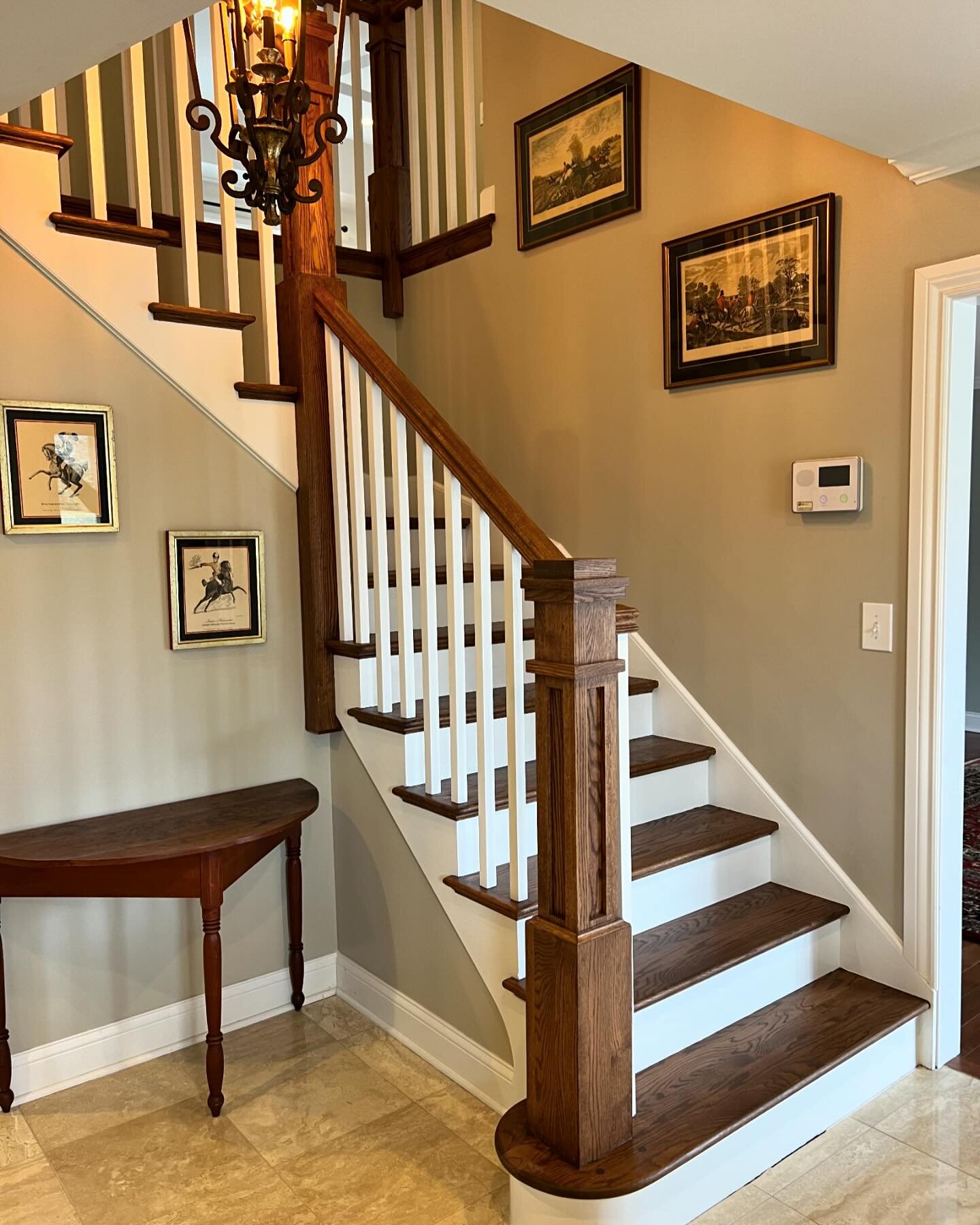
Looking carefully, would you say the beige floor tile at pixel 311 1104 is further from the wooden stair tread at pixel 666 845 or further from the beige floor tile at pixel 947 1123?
the beige floor tile at pixel 947 1123

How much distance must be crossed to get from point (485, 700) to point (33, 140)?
181 centimetres

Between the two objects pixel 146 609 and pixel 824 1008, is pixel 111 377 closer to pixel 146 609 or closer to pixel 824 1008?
pixel 146 609

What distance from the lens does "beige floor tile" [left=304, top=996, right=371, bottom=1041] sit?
2930 mm

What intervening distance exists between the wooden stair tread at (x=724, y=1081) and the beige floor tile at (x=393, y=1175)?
0.24 meters

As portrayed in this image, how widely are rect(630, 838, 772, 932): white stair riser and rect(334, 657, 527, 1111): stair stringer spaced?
0.37 meters

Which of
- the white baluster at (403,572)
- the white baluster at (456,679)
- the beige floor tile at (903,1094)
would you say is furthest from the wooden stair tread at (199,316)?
the beige floor tile at (903,1094)

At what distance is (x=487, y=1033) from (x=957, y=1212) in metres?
1.12

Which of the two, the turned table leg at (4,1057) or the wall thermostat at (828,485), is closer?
the turned table leg at (4,1057)

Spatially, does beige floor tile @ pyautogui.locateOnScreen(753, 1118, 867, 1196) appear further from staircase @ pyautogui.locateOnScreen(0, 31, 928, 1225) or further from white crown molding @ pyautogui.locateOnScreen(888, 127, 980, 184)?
white crown molding @ pyautogui.locateOnScreen(888, 127, 980, 184)

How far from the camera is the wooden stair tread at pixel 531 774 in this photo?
2516mm

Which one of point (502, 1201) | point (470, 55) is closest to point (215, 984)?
point (502, 1201)

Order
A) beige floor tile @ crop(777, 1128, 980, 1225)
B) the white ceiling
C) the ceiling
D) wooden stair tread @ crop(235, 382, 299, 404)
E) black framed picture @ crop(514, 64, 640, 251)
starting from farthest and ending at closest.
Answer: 1. black framed picture @ crop(514, 64, 640, 251)
2. wooden stair tread @ crop(235, 382, 299, 404)
3. beige floor tile @ crop(777, 1128, 980, 1225)
4. the ceiling
5. the white ceiling

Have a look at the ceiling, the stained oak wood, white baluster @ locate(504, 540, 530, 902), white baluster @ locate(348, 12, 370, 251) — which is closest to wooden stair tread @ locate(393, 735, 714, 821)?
white baluster @ locate(504, 540, 530, 902)

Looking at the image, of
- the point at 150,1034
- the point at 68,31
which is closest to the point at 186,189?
the point at 68,31
